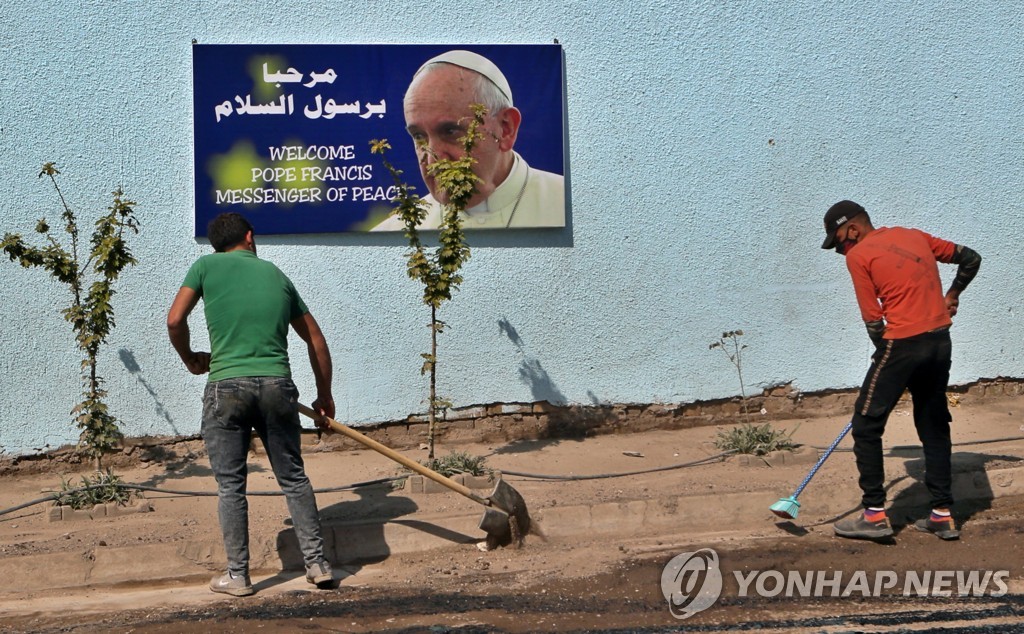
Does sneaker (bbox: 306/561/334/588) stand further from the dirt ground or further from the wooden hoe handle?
the wooden hoe handle

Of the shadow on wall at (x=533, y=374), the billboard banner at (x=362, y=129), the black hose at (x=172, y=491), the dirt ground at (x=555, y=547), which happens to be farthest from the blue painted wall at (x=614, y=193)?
the black hose at (x=172, y=491)

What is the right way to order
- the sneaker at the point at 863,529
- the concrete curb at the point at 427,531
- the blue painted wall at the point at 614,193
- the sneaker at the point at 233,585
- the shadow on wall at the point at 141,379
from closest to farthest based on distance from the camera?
1. the sneaker at the point at 233,585
2. the concrete curb at the point at 427,531
3. the sneaker at the point at 863,529
4. the blue painted wall at the point at 614,193
5. the shadow on wall at the point at 141,379

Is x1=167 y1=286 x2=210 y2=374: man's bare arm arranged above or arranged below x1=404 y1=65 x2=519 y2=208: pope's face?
below

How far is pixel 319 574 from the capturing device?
521 centimetres

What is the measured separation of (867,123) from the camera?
8102 mm

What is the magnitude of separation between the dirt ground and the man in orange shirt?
23cm

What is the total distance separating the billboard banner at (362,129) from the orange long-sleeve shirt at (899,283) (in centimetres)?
261

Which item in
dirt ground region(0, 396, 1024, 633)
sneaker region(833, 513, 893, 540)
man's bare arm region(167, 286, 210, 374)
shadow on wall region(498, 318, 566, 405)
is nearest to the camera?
dirt ground region(0, 396, 1024, 633)

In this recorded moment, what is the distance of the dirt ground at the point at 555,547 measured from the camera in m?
4.76

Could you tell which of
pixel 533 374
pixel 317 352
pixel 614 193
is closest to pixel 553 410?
pixel 533 374

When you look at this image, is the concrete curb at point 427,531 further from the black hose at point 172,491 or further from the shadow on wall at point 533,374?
the shadow on wall at point 533,374

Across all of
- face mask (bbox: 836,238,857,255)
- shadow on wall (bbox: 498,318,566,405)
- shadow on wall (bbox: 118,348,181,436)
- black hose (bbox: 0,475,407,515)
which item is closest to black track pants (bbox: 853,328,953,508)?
face mask (bbox: 836,238,857,255)

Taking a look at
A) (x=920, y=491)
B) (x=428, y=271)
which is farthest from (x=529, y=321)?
(x=920, y=491)

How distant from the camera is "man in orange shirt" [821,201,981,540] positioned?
18.4 ft
